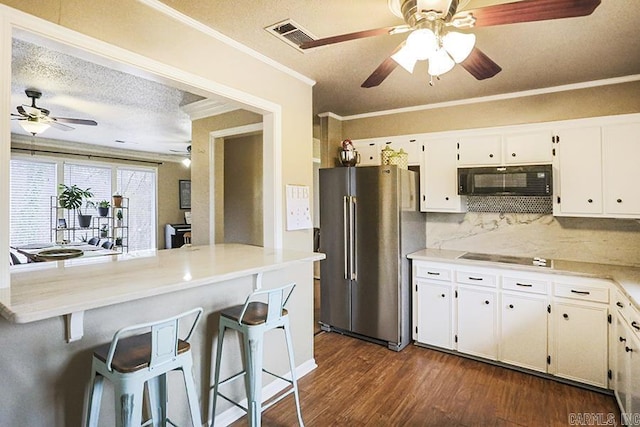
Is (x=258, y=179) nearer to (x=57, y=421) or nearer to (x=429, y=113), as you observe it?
(x=429, y=113)

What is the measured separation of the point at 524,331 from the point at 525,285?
39cm

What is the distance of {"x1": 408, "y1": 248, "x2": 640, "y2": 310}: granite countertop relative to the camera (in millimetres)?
2238

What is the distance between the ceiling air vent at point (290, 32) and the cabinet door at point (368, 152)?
6.38 ft

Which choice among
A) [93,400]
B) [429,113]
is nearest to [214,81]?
[93,400]

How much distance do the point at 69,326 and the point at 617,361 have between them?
3.27 m

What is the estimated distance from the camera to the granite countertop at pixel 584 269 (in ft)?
7.34

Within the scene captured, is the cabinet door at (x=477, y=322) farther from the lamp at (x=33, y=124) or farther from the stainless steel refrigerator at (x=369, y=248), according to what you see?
the lamp at (x=33, y=124)

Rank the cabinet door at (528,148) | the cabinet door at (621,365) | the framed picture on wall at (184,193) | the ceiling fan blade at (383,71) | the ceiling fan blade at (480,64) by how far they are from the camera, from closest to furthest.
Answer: the ceiling fan blade at (480,64) → the ceiling fan blade at (383,71) → the cabinet door at (621,365) → the cabinet door at (528,148) → the framed picture on wall at (184,193)

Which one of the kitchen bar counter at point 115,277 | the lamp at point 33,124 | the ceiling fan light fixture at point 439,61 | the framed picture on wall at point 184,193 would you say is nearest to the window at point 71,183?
the framed picture on wall at point 184,193

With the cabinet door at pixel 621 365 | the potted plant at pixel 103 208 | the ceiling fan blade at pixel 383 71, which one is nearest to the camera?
the ceiling fan blade at pixel 383 71

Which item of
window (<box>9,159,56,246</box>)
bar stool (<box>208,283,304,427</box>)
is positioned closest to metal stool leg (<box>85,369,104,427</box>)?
bar stool (<box>208,283,304,427</box>)

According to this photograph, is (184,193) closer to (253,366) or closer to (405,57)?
(253,366)

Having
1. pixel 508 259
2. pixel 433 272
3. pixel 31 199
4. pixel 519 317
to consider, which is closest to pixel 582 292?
pixel 519 317

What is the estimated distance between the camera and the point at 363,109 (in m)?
4.02
